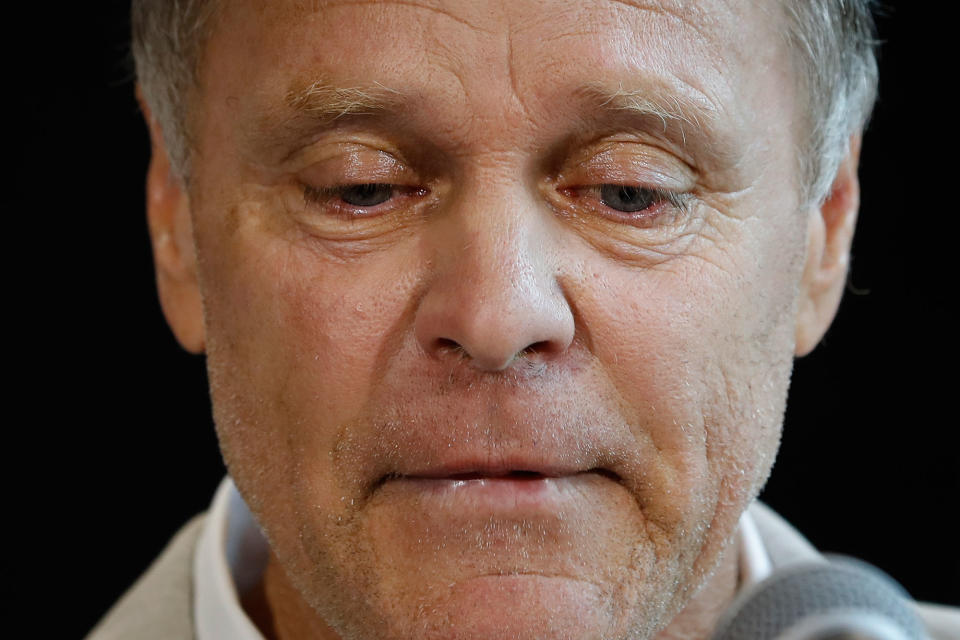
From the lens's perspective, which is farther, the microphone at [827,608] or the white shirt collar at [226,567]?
the white shirt collar at [226,567]

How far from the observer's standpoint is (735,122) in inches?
81.9

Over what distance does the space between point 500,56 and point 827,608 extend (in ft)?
3.19

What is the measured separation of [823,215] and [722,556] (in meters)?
0.72

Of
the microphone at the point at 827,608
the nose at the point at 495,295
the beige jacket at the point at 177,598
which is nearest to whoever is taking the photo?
the microphone at the point at 827,608

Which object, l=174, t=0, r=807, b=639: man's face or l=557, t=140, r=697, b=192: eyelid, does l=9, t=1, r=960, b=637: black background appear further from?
l=557, t=140, r=697, b=192: eyelid

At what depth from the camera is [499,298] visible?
6.07 feet

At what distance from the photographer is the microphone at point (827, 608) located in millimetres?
1331

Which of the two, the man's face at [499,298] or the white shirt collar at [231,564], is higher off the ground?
the man's face at [499,298]

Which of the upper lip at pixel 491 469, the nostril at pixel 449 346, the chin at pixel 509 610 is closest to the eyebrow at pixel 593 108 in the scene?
the nostril at pixel 449 346

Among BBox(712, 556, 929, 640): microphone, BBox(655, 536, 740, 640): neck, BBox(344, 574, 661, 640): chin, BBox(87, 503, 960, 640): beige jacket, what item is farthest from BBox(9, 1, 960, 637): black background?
BBox(712, 556, 929, 640): microphone

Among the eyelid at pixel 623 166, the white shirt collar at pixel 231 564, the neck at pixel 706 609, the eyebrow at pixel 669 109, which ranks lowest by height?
the neck at pixel 706 609

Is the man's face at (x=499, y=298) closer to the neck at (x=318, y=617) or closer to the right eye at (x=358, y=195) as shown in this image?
the right eye at (x=358, y=195)

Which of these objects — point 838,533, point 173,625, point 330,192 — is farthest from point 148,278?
point 838,533

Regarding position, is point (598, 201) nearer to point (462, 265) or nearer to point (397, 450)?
point (462, 265)
